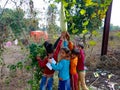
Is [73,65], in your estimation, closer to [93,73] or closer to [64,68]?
[64,68]

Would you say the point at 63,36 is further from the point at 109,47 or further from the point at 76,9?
the point at 109,47

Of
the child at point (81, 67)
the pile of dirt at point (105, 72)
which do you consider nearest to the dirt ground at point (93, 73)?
the pile of dirt at point (105, 72)

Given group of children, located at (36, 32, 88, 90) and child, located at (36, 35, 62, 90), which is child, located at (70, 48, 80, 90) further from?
child, located at (36, 35, 62, 90)

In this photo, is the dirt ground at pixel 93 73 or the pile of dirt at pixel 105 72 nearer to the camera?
the dirt ground at pixel 93 73

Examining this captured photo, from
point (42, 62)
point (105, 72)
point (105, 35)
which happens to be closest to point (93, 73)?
point (105, 72)

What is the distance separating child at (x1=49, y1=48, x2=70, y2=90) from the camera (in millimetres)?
3773

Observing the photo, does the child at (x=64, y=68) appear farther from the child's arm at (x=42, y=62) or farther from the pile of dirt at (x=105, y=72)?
the pile of dirt at (x=105, y=72)

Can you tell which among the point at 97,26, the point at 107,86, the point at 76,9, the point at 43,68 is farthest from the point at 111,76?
the point at 43,68

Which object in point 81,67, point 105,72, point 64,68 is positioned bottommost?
point 105,72

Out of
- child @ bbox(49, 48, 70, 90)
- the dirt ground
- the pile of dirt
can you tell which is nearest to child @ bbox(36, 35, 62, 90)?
child @ bbox(49, 48, 70, 90)

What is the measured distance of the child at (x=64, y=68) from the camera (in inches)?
149

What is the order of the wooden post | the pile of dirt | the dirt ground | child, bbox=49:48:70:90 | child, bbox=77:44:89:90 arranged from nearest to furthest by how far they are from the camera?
child, bbox=49:48:70:90
child, bbox=77:44:89:90
the dirt ground
the pile of dirt
the wooden post

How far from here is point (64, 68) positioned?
392 centimetres

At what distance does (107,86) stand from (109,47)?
2300mm
